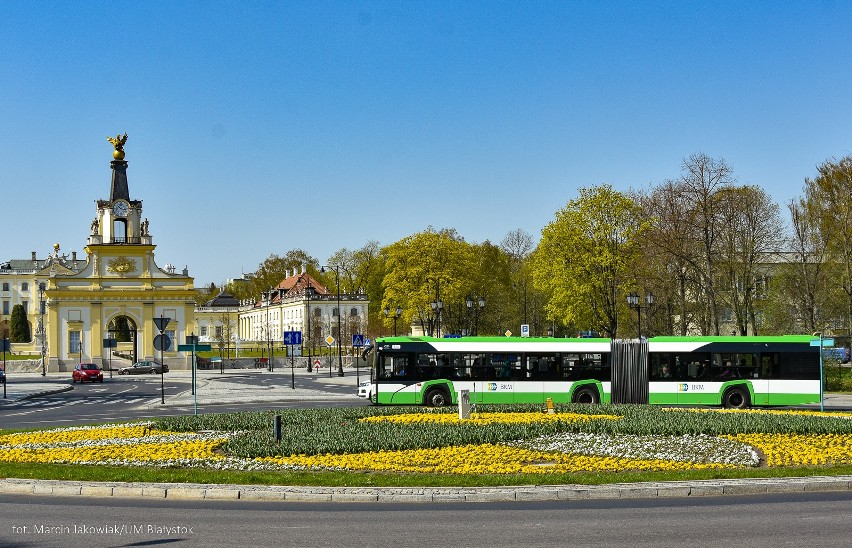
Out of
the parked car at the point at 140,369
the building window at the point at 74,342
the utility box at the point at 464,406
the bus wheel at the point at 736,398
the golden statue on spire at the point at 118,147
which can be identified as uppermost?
the golden statue on spire at the point at 118,147

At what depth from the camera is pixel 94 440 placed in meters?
25.1

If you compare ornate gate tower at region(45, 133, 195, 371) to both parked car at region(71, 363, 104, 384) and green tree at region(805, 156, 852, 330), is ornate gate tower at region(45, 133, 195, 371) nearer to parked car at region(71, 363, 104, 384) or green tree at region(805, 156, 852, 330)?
parked car at region(71, 363, 104, 384)

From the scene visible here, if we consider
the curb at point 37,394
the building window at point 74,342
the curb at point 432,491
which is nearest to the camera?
the curb at point 432,491

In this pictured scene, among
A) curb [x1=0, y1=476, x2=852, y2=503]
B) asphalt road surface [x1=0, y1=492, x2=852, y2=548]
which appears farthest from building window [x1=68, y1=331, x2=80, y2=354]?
asphalt road surface [x1=0, y1=492, x2=852, y2=548]

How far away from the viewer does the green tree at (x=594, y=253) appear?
67.4 meters

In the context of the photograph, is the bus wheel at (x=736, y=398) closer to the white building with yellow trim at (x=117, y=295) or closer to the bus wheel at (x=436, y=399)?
the bus wheel at (x=436, y=399)

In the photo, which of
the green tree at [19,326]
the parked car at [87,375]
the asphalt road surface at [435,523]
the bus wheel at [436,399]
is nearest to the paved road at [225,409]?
the asphalt road surface at [435,523]

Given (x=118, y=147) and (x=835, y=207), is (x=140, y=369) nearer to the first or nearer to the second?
(x=118, y=147)

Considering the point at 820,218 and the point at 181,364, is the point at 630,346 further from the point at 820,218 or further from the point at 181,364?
the point at 181,364

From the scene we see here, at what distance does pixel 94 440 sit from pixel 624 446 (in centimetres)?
1226

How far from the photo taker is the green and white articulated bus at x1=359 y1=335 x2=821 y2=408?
120ft

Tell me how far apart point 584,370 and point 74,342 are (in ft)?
229

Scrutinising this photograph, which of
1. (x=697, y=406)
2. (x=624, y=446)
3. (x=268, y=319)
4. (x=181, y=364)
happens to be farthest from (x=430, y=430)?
(x=268, y=319)

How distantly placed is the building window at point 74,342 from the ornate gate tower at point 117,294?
90 mm
